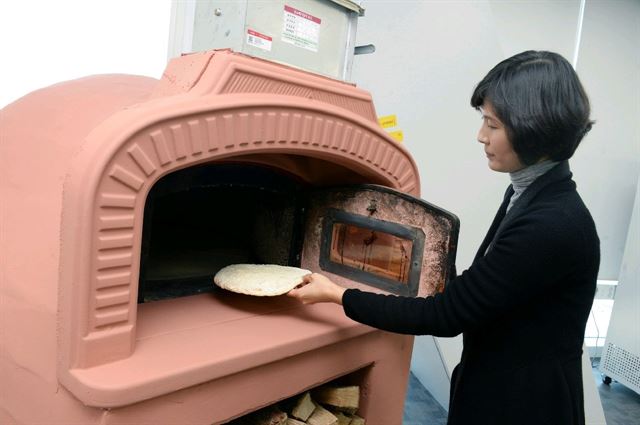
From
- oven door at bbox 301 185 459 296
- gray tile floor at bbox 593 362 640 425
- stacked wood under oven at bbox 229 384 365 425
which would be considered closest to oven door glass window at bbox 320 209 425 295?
oven door at bbox 301 185 459 296

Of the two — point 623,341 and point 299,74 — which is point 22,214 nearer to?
point 299,74

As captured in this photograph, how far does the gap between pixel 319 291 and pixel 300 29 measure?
0.80 m

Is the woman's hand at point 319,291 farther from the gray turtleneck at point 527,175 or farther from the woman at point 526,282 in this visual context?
the gray turtleneck at point 527,175

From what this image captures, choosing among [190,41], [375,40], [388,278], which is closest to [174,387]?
[388,278]

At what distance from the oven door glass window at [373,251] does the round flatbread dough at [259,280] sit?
17cm

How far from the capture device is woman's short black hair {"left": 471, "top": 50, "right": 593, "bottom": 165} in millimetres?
1083

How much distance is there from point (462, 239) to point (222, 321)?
1647 mm

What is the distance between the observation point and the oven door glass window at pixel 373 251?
4.67 feet

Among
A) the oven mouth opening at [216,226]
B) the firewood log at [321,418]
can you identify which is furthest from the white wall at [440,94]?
the firewood log at [321,418]

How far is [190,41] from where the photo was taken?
155 cm

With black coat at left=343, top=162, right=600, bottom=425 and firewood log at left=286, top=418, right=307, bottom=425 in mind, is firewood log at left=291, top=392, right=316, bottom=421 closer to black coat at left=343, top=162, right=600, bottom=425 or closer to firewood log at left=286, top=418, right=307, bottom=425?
firewood log at left=286, top=418, right=307, bottom=425

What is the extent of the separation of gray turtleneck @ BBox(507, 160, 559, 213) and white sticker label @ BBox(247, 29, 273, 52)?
30.5 inches

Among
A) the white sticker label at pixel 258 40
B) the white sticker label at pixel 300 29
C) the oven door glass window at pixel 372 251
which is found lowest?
the oven door glass window at pixel 372 251

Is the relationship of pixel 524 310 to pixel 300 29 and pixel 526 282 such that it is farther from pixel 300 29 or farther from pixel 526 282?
pixel 300 29
